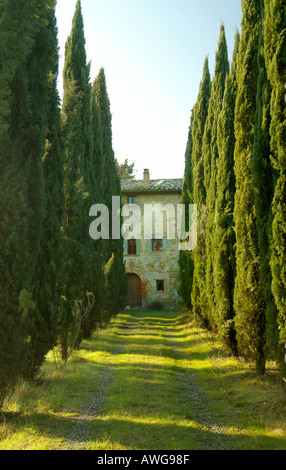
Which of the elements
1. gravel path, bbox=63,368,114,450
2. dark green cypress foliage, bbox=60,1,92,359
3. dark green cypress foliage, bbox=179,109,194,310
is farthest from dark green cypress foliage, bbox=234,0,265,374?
dark green cypress foliage, bbox=179,109,194,310

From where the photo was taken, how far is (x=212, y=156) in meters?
11.3

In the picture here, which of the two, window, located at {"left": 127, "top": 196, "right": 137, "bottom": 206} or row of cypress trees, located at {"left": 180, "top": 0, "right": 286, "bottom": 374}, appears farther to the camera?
window, located at {"left": 127, "top": 196, "right": 137, "bottom": 206}

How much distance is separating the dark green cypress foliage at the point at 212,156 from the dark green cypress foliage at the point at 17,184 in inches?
237

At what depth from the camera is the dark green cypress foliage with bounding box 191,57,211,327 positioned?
12648 mm

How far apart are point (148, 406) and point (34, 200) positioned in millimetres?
3212

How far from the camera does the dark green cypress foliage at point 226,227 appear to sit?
855 centimetres

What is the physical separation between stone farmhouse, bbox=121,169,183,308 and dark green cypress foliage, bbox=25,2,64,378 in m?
18.9

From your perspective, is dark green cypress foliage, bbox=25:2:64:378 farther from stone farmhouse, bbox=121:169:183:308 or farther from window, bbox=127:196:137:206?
window, bbox=127:196:137:206

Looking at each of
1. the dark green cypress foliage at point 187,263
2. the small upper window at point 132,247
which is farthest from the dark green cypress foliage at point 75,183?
the small upper window at point 132,247

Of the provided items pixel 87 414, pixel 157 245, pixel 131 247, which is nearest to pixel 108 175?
pixel 157 245

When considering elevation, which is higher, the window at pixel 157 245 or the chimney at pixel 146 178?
the chimney at pixel 146 178

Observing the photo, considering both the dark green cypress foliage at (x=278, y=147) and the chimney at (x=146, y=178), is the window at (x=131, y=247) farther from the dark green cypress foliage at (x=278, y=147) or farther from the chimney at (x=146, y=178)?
the dark green cypress foliage at (x=278, y=147)
